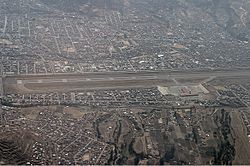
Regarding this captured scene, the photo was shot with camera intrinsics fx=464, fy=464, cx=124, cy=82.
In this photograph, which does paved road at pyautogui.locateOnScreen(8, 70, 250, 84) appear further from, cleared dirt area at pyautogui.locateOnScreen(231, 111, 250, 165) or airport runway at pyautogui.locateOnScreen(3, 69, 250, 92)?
cleared dirt area at pyautogui.locateOnScreen(231, 111, 250, 165)

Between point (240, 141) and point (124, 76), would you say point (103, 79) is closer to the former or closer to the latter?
point (124, 76)

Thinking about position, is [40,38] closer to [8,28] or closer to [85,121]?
[8,28]

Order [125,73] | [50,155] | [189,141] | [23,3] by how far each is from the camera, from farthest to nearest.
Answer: [23,3] → [125,73] → [189,141] → [50,155]

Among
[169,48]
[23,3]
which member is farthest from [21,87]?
[23,3]

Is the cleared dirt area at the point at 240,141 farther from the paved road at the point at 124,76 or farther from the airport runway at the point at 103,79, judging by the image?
the paved road at the point at 124,76

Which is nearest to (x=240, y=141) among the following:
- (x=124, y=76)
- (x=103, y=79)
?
(x=124, y=76)

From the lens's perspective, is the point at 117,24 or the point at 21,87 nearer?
the point at 21,87
